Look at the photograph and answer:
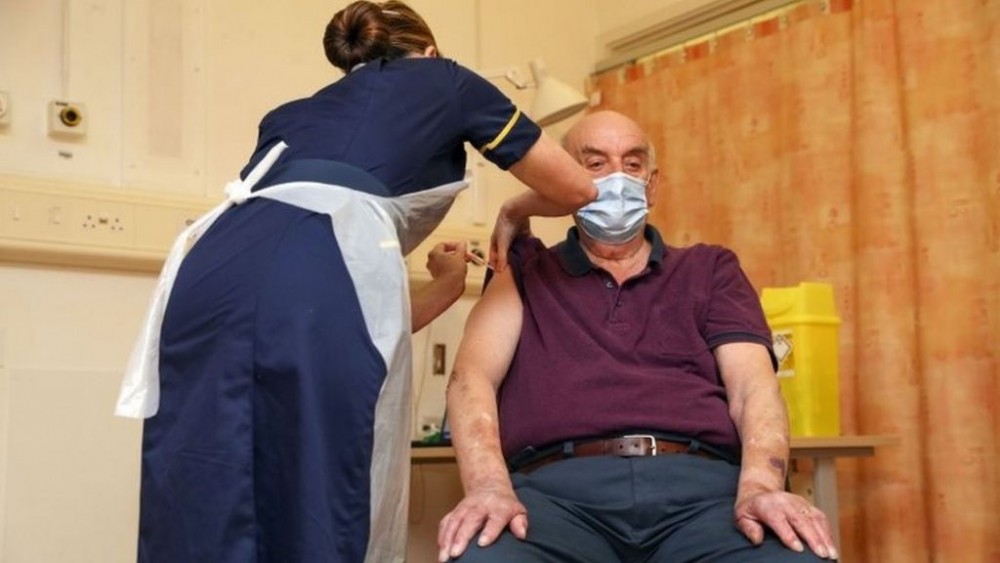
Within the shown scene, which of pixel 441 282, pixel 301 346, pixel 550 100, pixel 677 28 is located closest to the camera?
pixel 301 346

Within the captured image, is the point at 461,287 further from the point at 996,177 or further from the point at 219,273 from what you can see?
the point at 996,177

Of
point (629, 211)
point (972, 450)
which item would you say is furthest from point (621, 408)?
point (972, 450)

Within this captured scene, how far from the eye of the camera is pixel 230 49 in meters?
2.73

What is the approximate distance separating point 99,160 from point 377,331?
1324mm

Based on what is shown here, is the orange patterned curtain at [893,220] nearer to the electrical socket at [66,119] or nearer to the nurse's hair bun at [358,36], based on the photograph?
the nurse's hair bun at [358,36]

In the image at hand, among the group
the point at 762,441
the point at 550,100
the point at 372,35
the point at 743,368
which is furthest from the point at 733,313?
the point at 550,100

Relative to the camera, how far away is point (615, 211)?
1979mm

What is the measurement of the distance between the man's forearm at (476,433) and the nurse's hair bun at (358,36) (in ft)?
1.83

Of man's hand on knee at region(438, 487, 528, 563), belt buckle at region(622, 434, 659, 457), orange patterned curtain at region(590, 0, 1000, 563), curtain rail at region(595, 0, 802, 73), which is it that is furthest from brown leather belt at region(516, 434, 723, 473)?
curtain rail at region(595, 0, 802, 73)

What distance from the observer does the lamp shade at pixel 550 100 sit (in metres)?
2.85

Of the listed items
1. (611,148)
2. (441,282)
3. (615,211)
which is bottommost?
(441,282)

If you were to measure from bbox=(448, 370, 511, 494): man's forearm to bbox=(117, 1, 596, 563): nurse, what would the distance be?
0.15 meters

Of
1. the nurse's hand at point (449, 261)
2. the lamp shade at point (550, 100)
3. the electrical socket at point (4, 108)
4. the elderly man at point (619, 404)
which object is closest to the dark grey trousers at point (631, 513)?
the elderly man at point (619, 404)

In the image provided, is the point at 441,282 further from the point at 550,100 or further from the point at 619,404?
the point at 550,100
